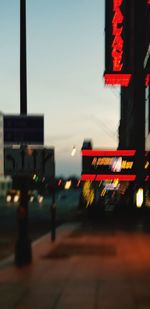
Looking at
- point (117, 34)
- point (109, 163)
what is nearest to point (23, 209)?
point (109, 163)

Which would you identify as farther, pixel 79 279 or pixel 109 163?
pixel 109 163

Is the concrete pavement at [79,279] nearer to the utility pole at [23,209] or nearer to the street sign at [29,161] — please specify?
the utility pole at [23,209]

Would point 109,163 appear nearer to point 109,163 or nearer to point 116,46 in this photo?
point 109,163

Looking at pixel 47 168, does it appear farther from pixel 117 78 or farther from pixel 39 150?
pixel 117 78

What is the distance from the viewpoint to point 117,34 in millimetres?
61469

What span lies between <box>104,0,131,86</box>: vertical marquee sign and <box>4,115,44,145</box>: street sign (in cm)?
4201

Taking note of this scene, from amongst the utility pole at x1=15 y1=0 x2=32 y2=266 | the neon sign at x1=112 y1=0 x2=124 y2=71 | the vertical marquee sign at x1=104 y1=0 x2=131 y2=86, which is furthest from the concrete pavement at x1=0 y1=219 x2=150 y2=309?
the neon sign at x1=112 y1=0 x2=124 y2=71

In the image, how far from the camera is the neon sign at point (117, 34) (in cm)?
6094

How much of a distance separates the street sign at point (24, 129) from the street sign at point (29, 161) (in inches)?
11.0

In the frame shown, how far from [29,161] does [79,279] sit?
4653 millimetres

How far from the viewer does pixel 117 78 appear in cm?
6222

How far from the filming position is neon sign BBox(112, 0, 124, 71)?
60938mm

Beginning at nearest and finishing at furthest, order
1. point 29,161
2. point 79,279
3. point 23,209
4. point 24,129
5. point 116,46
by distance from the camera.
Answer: point 79,279
point 24,129
point 23,209
point 29,161
point 116,46

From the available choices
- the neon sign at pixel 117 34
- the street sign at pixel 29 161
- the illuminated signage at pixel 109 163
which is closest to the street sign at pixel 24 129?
the street sign at pixel 29 161
